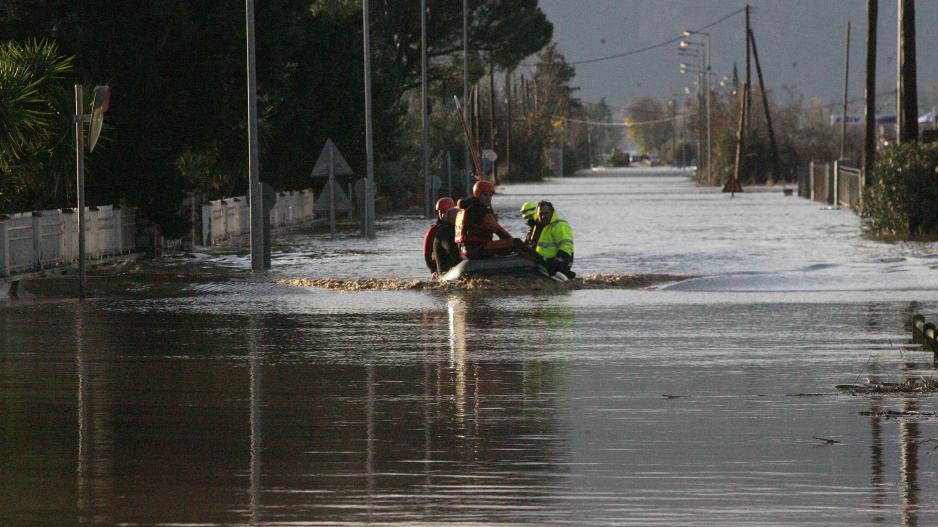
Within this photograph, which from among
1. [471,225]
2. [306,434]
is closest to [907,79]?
[471,225]

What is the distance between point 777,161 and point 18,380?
311ft

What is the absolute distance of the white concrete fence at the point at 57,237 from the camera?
2820 centimetres

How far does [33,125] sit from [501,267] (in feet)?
27.9

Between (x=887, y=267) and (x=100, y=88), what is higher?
(x=100, y=88)

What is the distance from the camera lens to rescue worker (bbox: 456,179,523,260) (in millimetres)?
25312

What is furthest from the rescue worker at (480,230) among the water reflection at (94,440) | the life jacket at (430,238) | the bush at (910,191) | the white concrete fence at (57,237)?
the bush at (910,191)

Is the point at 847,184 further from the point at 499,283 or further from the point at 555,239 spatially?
the point at 499,283

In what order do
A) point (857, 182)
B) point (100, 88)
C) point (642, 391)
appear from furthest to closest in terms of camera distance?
point (857, 182) → point (100, 88) → point (642, 391)

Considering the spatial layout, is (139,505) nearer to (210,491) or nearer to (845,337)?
(210,491)

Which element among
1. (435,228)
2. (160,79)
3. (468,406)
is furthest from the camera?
(160,79)

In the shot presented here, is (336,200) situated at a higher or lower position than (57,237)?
higher

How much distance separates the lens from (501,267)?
84.4 feet

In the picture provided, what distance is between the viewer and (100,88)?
25188 mm

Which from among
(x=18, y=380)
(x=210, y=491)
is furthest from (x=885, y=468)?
(x=18, y=380)
